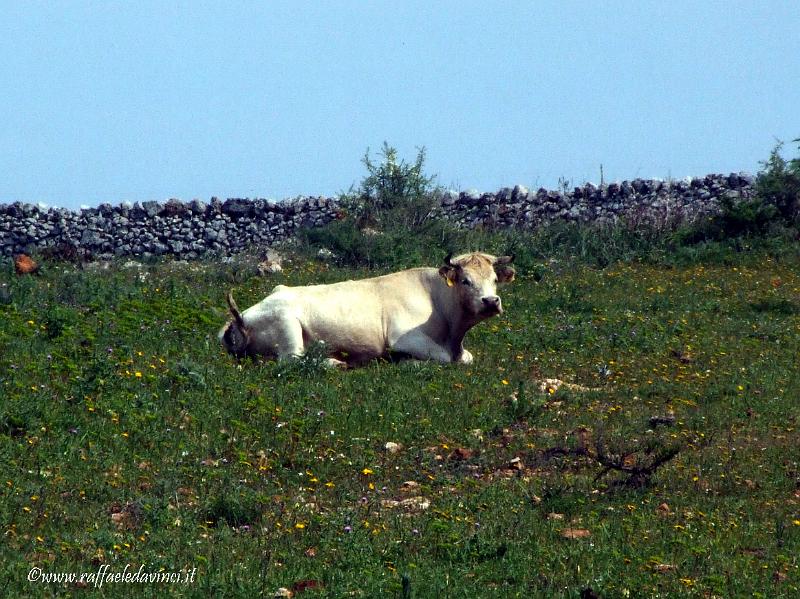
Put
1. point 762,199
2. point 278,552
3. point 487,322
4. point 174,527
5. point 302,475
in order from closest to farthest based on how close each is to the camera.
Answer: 1. point 278,552
2. point 174,527
3. point 302,475
4. point 487,322
5. point 762,199

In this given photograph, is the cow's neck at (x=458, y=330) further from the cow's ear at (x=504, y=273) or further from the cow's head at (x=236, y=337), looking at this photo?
the cow's head at (x=236, y=337)

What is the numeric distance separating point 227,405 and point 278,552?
3.69 meters

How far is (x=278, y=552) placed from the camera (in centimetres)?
764

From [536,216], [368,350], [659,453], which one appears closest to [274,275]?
[368,350]

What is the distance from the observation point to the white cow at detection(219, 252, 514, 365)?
46.0ft

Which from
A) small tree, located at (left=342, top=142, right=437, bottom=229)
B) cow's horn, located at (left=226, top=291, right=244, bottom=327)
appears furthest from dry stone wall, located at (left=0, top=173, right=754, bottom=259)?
cow's horn, located at (left=226, top=291, right=244, bottom=327)

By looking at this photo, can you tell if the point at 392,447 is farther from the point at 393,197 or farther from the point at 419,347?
the point at 393,197

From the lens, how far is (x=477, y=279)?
14789mm

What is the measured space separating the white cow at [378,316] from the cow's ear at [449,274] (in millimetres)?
11

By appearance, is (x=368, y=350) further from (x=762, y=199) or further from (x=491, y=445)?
(x=762, y=199)

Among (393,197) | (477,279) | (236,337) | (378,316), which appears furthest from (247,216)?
(236,337)

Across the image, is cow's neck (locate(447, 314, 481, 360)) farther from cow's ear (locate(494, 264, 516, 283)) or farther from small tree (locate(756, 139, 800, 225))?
small tree (locate(756, 139, 800, 225))

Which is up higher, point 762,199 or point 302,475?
point 762,199

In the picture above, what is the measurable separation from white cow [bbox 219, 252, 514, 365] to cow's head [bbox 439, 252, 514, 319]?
11 millimetres
